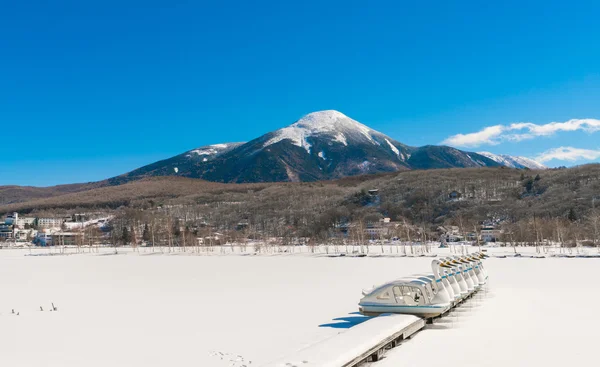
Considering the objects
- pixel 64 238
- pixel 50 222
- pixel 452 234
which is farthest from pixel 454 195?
pixel 50 222

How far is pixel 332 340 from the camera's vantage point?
10234 millimetres

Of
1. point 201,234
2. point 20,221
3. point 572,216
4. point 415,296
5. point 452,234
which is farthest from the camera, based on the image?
point 20,221

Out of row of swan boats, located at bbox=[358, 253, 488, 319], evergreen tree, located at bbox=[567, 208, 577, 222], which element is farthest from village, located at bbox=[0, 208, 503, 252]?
row of swan boats, located at bbox=[358, 253, 488, 319]

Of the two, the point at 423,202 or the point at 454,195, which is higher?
the point at 454,195

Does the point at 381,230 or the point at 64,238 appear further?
the point at 64,238

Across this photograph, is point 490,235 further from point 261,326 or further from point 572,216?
point 261,326

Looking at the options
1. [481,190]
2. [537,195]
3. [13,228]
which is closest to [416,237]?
[537,195]

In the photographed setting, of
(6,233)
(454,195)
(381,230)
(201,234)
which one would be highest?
(454,195)

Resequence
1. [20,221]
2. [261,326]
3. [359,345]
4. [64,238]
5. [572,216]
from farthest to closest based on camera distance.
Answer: [20,221], [64,238], [572,216], [261,326], [359,345]

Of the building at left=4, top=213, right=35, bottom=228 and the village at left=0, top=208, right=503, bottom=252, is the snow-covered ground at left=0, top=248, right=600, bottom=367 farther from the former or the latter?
the building at left=4, top=213, right=35, bottom=228

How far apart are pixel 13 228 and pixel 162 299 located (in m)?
158

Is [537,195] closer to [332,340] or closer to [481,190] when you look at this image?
[481,190]

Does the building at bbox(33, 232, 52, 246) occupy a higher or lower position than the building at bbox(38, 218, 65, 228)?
lower

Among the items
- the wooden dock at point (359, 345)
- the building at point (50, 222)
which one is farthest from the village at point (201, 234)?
the wooden dock at point (359, 345)
